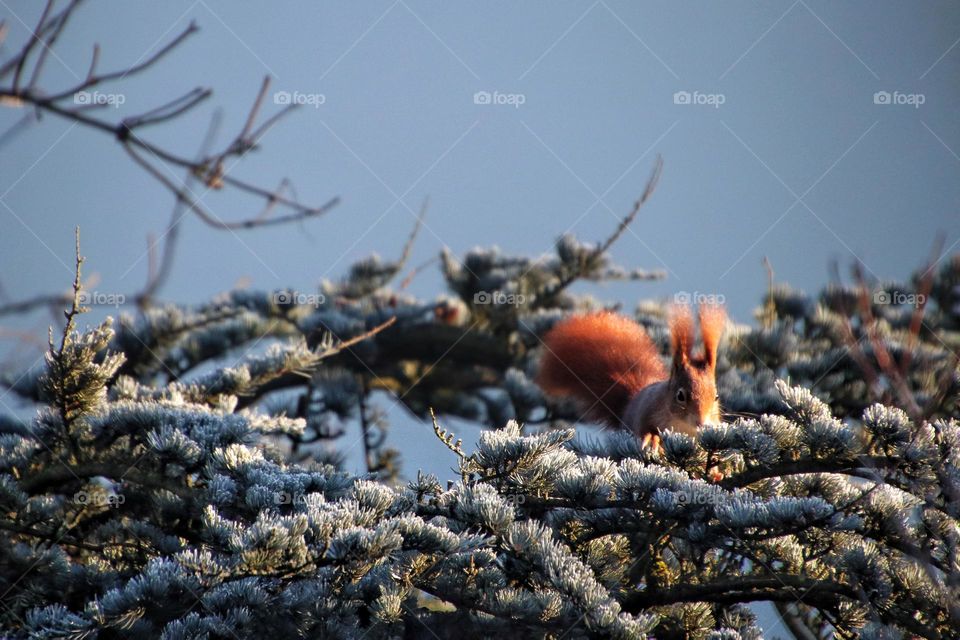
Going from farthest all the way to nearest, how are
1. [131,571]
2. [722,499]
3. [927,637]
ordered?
[131,571], [722,499], [927,637]

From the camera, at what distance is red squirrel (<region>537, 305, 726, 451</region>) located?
81.8 inches

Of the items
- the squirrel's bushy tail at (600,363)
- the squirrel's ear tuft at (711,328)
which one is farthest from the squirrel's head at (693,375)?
the squirrel's bushy tail at (600,363)

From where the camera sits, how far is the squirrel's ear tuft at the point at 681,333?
209 centimetres

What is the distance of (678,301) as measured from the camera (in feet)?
7.10

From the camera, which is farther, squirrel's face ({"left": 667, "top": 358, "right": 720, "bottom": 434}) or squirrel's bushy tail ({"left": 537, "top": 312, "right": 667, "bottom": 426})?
squirrel's bushy tail ({"left": 537, "top": 312, "right": 667, "bottom": 426})

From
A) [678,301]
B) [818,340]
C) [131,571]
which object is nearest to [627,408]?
[678,301]

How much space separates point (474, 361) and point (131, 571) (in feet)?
5.65

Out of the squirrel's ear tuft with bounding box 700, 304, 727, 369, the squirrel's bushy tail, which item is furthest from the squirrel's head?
the squirrel's bushy tail

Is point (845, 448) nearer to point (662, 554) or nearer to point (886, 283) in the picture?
point (662, 554)

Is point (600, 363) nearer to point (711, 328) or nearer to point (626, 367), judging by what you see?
point (626, 367)

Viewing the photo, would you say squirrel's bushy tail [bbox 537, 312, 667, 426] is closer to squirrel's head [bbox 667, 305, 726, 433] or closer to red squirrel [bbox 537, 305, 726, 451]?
red squirrel [bbox 537, 305, 726, 451]

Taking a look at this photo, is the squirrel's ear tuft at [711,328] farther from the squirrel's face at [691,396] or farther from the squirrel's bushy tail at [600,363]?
the squirrel's bushy tail at [600,363]

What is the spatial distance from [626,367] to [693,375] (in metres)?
0.38

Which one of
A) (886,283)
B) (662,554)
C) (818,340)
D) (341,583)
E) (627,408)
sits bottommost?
(341,583)
